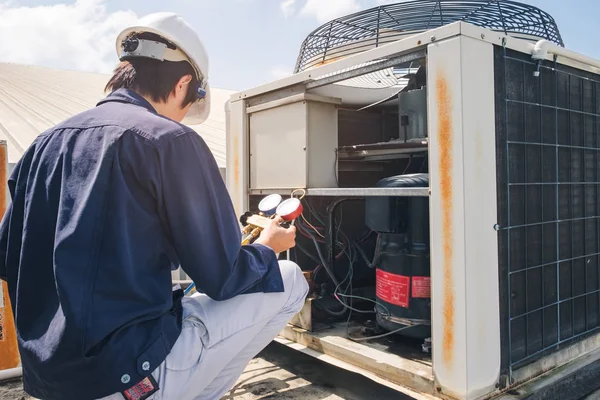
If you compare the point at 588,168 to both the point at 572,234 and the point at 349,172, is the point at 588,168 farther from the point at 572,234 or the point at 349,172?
the point at 349,172

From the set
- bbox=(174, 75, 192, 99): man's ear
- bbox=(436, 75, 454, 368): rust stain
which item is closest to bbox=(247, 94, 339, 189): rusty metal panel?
bbox=(436, 75, 454, 368): rust stain

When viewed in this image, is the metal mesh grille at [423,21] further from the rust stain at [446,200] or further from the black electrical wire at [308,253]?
the black electrical wire at [308,253]

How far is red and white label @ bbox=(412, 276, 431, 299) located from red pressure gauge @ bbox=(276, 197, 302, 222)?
0.62 meters

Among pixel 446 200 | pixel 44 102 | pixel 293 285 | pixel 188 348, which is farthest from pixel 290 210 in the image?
pixel 44 102

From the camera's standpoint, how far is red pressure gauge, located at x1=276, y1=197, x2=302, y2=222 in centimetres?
169

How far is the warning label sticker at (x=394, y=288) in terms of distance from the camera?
199 centimetres


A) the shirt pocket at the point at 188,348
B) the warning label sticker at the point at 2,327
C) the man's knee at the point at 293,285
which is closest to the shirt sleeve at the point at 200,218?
the shirt pocket at the point at 188,348

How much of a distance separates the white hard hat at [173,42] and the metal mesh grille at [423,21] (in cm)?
119

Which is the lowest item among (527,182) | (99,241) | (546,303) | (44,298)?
(546,303)

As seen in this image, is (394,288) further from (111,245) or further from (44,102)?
(44,102)

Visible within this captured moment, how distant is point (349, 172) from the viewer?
9.29 ft

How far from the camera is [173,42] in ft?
4.62

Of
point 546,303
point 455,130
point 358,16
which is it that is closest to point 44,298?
point 455,130

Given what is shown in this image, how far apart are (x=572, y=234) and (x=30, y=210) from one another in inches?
76.9
